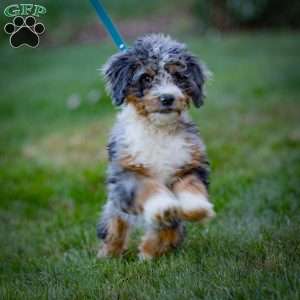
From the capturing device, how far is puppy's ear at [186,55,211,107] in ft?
15.8

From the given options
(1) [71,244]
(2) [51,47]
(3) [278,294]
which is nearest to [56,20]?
(2) [51,47]

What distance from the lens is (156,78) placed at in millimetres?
4609

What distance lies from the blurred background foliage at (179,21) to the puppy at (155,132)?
14.4 meters

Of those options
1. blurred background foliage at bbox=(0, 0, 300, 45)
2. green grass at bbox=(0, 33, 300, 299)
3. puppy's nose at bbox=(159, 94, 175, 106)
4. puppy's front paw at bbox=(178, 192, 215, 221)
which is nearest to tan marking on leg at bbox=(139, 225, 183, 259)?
green grass at bbox=(0, 33, 300, 299)

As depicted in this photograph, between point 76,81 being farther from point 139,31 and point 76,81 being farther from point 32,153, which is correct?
point 139,31

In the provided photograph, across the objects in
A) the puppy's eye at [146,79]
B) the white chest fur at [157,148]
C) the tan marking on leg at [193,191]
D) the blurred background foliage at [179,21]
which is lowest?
the blurred background foliage at [179,21]

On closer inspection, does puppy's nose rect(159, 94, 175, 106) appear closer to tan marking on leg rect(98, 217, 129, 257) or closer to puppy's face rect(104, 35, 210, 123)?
puppy's face rect(104, 35, 210, 123)

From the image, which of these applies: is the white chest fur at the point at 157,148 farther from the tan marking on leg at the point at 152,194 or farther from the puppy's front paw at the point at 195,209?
the puppy's front paw at the point at 195,209

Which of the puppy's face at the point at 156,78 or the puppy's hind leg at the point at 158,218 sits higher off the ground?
the puppy's face at the point at 156,78

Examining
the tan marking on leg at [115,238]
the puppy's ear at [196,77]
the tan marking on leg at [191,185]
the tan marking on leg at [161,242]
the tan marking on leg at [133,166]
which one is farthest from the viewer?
the tan marking on leg at [115,238]

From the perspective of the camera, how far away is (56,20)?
20531mm

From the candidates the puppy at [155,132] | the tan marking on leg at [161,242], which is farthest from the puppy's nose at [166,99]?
the tan marking on leg at [161,242]

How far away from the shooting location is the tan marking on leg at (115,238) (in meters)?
5.21

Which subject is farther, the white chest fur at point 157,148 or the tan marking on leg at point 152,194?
the white chest fur at point 157,148
